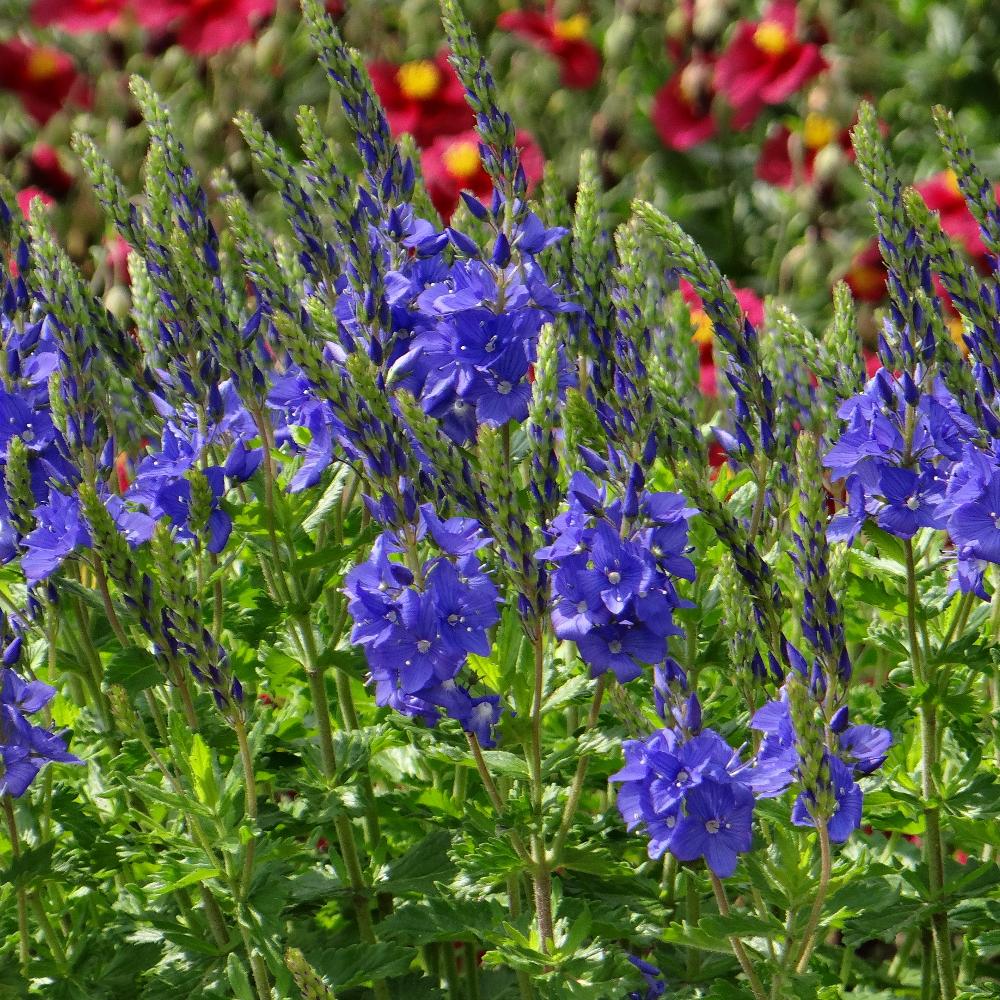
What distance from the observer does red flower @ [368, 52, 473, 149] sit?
7500 mm

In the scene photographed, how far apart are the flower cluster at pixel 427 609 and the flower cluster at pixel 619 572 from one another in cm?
15

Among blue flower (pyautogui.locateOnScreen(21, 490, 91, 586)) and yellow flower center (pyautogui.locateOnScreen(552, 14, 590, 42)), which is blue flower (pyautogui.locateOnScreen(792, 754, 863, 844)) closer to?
blue flower (pyautogui.locateOnScreen(21, 490, 91, 586))

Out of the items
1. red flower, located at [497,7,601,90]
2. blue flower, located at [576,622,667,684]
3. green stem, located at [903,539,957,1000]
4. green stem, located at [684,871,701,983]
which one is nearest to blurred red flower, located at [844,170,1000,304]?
red flower, located at [497,7,601,90]

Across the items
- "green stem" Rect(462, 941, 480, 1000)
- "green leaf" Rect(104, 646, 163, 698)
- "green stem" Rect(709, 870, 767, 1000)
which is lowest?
"green stem" Rect(709, 870, 767, 1000)

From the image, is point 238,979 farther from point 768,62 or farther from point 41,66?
point 41,66

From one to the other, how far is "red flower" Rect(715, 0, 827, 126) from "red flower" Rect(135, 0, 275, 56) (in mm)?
2287

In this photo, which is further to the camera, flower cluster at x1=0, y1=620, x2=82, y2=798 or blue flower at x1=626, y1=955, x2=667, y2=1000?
blue flower at x1=626, y1=955, x2=667, y2=1000

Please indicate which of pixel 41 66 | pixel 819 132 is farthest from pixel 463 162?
pixel 41 66

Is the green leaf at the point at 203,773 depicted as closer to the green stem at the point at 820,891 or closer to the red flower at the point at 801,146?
the green stem at the point at 820,891

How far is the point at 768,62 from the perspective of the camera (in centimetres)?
750

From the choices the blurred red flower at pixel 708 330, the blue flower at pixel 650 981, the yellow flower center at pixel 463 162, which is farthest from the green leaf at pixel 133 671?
the yellow flower center at pixel 463 162

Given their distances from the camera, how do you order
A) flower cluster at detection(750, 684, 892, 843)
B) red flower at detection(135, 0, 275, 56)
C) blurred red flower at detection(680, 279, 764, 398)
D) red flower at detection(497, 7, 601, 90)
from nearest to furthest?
flower cluster at detection(750, 684, 892, 843)
blurred red flower at detection(680, 279, 764, 398)
red flower at detection(135, 0, 275, 56)
red flower at detection(497, 7, 601, 90)

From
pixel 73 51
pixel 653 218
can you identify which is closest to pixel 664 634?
pixel 653 218

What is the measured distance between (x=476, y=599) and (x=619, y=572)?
26 centimetres
